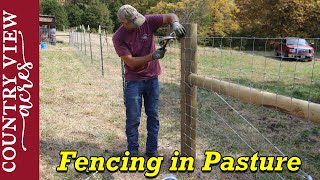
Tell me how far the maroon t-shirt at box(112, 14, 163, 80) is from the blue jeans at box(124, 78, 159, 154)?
0.09 m

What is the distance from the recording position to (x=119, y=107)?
6.00 m

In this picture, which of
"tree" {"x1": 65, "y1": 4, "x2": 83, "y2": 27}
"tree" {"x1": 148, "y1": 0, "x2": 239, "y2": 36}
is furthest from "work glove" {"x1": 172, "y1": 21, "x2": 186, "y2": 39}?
"tree" {"x1": 65, "y1": 4, "x2": 83, "y2": 27}

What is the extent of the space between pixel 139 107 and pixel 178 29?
36.1 inches

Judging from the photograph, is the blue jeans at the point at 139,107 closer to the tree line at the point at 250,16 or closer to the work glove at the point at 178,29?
the work glove at the point at 178,29

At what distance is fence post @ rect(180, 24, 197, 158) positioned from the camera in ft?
10.6

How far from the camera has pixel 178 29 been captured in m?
3.13

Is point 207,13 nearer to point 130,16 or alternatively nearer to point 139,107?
point 139,107

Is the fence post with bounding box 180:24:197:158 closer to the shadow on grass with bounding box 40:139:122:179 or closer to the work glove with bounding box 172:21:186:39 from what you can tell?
the work glove with bounding box 172:21:186:39

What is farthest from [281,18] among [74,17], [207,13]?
[74,17]

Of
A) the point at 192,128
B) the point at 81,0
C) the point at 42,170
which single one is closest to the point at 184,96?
the point at 192,128

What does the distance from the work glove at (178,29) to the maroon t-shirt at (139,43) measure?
26cm

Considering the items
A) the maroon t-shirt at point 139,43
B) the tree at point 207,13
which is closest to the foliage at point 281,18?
the tree at point 207,13

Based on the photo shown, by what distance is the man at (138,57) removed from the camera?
10.6 ft

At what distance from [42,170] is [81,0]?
56.3m
